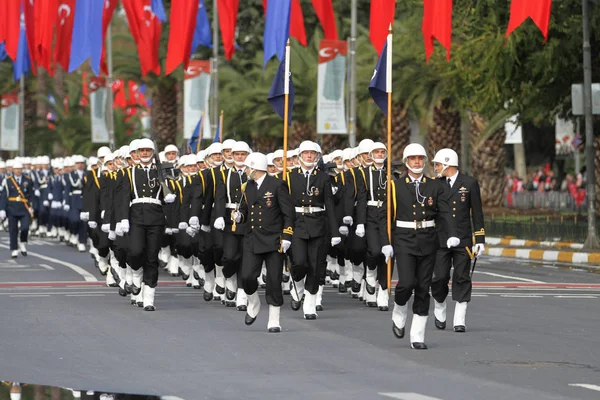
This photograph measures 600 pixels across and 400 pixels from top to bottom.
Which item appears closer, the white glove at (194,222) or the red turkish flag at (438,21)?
the white glove at (194,222)

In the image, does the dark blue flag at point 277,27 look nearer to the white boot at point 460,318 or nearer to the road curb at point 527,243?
the road curb at point 527,243

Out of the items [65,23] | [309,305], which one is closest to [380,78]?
[309,305]

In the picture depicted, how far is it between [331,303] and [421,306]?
5556 millimetres

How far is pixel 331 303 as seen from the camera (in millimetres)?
19922

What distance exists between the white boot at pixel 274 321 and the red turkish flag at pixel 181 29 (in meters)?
21.9

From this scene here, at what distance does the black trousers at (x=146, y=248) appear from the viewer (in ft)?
61.7

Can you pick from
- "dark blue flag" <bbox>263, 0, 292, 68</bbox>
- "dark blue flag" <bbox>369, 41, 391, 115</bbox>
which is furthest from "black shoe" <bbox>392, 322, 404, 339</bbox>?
"dark blue flag" <bbox>263, 0, 292, 68</bbox>

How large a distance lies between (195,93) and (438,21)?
15770 mm

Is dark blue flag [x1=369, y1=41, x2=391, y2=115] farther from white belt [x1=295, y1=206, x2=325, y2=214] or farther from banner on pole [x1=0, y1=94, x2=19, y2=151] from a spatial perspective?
banner on pole [x1=0, y1=94, x2=19, y2=151]

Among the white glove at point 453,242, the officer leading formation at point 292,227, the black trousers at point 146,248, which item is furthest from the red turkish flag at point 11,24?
the white glove at point 453,242

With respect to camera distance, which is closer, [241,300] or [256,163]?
[256,163]

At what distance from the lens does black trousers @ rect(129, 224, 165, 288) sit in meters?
18.8

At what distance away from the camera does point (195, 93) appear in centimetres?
4541

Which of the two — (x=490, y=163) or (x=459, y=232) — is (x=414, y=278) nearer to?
(x=459, y=232)
